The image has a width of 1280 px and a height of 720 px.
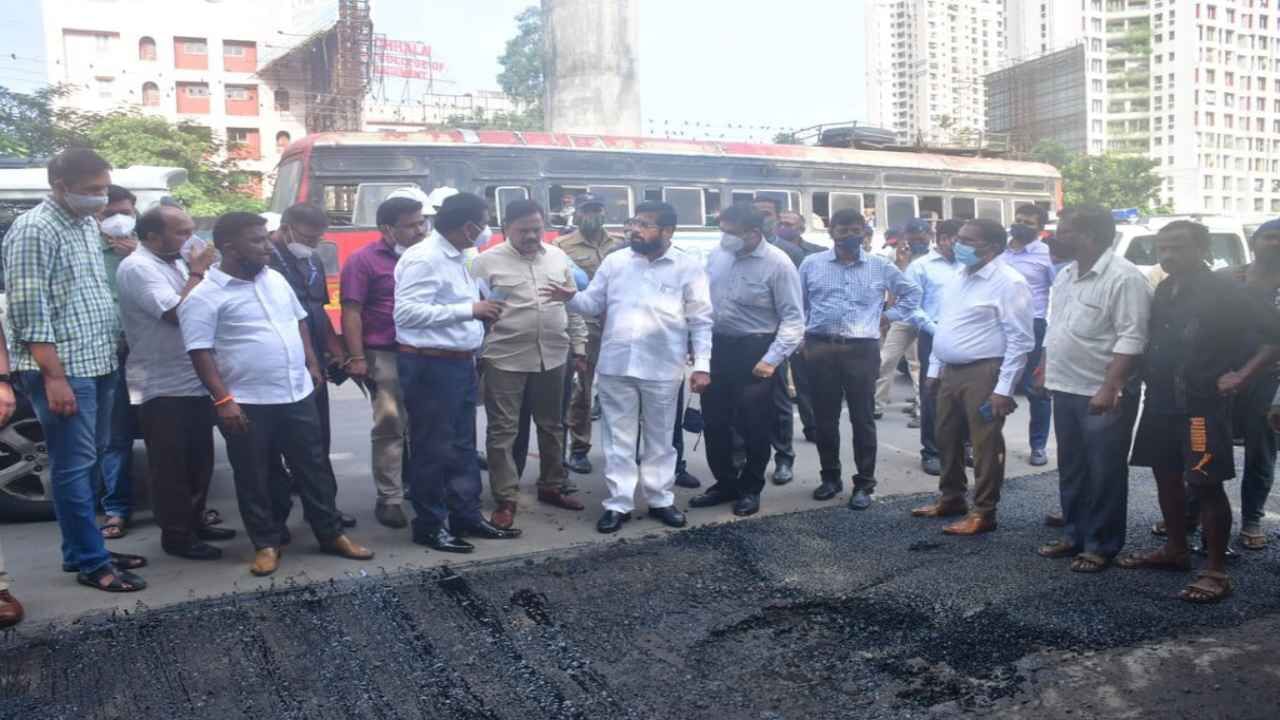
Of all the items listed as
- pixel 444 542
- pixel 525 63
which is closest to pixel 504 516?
pixel 444 542

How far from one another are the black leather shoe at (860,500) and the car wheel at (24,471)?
4696 mm

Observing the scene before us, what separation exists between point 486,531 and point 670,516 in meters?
1.04

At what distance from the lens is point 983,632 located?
403cm

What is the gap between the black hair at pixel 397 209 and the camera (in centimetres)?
570

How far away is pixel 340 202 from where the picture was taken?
543 inches

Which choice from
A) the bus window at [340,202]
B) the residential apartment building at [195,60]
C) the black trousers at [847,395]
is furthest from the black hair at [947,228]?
the residential apartment building at [195,60]

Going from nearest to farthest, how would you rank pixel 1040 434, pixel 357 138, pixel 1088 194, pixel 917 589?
pixel 917 589 < pixel 1040 434 < pixel 357 138 < pixel 1088 194

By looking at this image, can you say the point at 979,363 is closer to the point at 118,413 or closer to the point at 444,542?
the point at 444,542

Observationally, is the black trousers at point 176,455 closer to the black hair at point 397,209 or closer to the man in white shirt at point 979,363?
the black hair at point 397,209

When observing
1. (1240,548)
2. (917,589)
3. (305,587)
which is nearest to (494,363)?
(305,587)

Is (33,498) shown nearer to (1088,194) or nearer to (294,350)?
(294,350)

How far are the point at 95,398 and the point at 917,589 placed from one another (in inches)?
150

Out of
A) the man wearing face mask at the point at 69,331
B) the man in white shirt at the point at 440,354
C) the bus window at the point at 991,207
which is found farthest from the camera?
the bus window at the point at 991,207

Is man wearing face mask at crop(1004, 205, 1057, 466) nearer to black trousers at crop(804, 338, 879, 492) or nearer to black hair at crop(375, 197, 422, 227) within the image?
black trousers at crop(804, 338, 879, 492)
